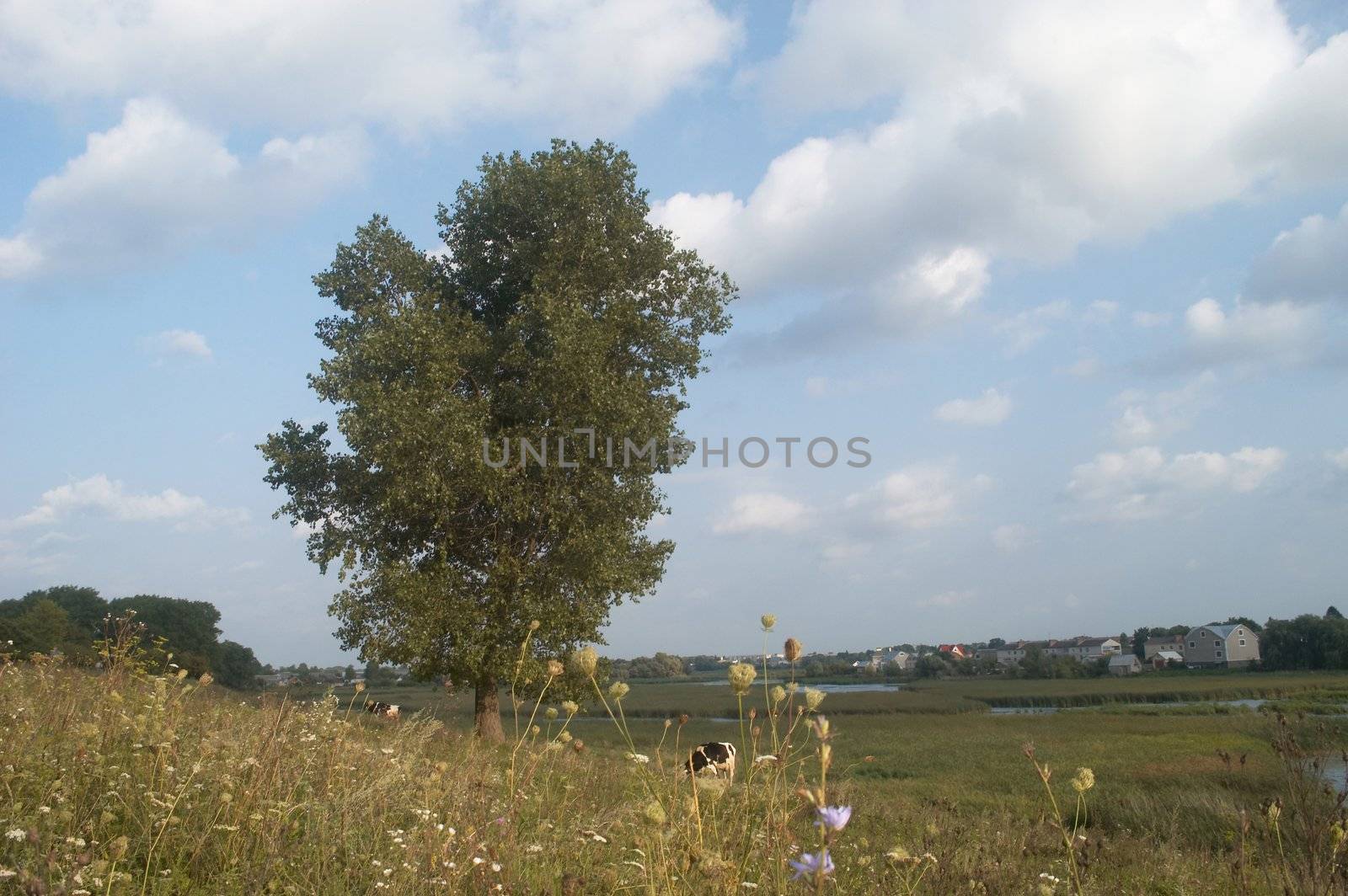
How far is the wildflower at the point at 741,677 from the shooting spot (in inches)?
113

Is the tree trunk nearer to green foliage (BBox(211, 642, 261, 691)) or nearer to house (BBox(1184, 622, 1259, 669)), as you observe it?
green foliage (BBox(211, 642, 261, 691))

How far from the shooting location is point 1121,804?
15836 millimetres

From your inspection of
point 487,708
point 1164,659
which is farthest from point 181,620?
point 1164,659

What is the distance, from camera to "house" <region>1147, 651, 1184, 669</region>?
410ft

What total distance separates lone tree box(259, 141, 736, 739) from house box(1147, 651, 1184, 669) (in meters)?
129

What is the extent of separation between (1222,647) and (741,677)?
142 m

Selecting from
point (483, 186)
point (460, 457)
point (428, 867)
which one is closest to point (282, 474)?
point (460, 457)

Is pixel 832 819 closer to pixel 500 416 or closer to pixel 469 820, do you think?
pixel 469 820

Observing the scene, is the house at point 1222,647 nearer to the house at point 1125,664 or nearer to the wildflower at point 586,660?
the house at point 1125,664

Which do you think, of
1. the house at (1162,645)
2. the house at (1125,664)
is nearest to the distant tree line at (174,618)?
the house at (1125,664)

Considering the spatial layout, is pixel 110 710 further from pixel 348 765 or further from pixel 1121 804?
pixel 1121 804

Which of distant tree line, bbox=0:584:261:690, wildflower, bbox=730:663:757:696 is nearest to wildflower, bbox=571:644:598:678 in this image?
wildflower, bbox=730:663:757:696

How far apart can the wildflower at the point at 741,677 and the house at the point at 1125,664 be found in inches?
5275

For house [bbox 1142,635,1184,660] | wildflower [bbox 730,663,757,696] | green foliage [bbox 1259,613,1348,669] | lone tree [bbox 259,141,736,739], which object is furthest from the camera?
house [bbox 1142,635,1184,660]
